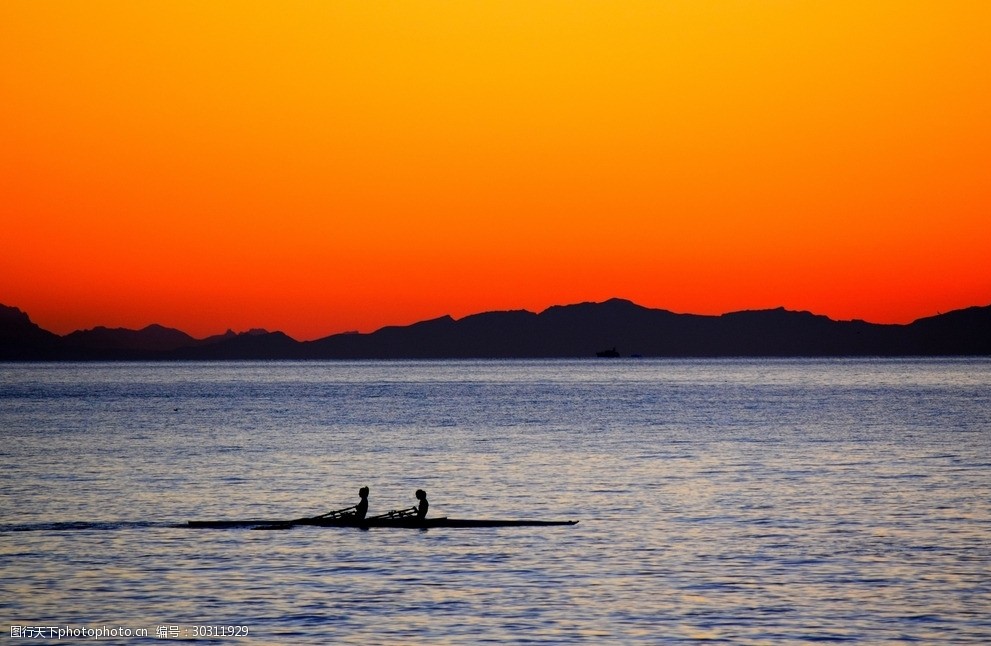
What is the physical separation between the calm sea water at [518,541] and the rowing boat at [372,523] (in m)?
0.52

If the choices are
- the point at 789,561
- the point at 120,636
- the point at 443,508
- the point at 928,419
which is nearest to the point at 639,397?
the point at 928,419

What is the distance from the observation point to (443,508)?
5194cm

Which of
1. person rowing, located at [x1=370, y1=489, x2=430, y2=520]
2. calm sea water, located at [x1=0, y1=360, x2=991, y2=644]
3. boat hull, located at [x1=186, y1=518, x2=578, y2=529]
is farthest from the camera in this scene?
boat hull, located at [x1=186, y1=518, x2=578, y2=529]

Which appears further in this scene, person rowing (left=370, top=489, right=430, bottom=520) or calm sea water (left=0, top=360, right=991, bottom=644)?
person rowing (left=370, top=489, right=430, bottom=520)

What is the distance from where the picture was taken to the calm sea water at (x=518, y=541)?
29922mm

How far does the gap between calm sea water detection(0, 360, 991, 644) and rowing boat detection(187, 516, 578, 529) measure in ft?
1.72

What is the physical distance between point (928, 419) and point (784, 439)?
28576 mm

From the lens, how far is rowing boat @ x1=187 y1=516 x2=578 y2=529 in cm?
4431

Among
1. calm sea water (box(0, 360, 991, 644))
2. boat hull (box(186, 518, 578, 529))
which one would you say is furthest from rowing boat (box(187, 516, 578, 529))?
calm sea water (box(0, 360, 991, 644))

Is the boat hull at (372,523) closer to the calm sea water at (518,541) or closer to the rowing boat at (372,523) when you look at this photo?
the rowing boat at (372,523)

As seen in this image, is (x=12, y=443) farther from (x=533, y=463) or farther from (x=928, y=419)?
(x=928, y=419)

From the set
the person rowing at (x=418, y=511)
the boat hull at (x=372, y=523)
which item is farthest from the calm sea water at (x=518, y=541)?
the person rowing at (x=418, y=511)

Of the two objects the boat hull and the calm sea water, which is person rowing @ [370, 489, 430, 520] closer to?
the boat hull

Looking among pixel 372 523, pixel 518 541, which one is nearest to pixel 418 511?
pixel 372 523
